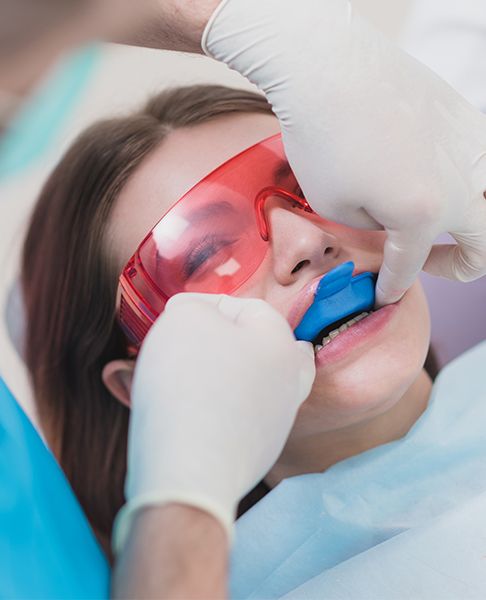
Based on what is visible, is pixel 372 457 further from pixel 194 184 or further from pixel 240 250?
pixel 194 184

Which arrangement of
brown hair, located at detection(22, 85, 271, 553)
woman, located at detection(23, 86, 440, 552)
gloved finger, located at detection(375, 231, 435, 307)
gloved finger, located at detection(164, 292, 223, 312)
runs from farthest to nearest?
brown hair, located at detection(22, 85, 271, 553)
woman, located at detection(23, 86, 440, 552)
gloved finger, located at detection(375, 231, 435, 307)
gloved finger, located at detection(164, 292, 223, 312)

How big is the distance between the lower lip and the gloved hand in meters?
0.13

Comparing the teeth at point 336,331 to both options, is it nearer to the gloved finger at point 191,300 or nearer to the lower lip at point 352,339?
the lower lip at point 352,339

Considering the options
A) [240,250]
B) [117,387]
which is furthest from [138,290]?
[117,387]

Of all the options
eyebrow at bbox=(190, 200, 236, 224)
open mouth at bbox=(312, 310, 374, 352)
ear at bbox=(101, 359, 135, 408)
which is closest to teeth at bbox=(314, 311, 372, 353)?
open mouth at bbox=(312, 310, 374, 352)

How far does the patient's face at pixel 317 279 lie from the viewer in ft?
3.59

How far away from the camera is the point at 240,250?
3.64 ft

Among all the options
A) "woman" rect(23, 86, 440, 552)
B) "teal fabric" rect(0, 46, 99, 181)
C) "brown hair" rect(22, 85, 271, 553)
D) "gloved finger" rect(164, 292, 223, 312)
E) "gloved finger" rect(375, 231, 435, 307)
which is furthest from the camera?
"brown hair" rect(22, 85, 271, 553)

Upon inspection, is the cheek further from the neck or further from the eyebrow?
the eyebrow

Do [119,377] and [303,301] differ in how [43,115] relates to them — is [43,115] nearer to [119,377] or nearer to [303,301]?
[303,301]

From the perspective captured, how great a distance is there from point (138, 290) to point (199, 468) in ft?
→ 1.71

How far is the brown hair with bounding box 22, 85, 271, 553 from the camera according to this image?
1.27m

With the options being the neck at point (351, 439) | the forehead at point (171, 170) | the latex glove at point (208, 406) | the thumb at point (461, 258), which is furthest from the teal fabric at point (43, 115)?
the neck at point (351, 439)

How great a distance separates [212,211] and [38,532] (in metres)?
0.55
